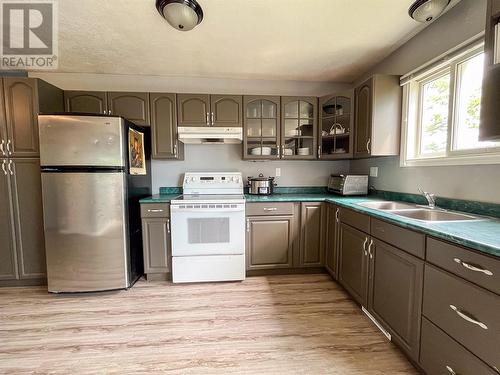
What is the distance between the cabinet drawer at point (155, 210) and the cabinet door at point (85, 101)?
125 centimetres

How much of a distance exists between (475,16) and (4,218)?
4.28m

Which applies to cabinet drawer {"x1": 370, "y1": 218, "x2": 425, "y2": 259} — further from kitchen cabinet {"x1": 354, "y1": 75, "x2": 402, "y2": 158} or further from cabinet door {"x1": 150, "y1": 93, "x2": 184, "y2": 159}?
cabinet door {"x1": 150, "y1": 93, "x2": 184, "y2": 159}

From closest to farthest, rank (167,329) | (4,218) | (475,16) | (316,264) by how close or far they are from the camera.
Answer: (475,16) < (167,329) < (4,218) < (316,264)

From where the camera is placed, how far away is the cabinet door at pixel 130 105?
2.59m

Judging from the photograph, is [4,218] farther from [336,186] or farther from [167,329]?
[336,186]

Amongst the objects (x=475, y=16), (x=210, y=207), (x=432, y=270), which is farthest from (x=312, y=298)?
(x=475, y=16)

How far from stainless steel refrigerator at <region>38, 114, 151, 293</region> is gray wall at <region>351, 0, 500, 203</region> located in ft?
8.82

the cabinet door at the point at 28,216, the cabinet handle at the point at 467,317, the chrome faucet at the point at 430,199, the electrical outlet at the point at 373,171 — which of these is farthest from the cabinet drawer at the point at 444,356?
the cabinet door at the point at 28,216

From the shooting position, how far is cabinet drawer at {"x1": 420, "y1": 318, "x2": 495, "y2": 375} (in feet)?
3.18

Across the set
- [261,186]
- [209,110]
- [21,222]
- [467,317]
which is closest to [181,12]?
[209,110]

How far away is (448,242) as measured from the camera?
1078 millimetres

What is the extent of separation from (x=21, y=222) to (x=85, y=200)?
2.70ft

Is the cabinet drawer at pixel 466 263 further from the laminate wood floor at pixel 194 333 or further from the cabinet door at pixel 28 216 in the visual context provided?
the cabinet door at pixel 28 216

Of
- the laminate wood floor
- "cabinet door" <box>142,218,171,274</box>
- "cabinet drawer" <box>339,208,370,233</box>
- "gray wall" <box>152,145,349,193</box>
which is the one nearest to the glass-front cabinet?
"gray wall" <box>152,145,349,193</box>
